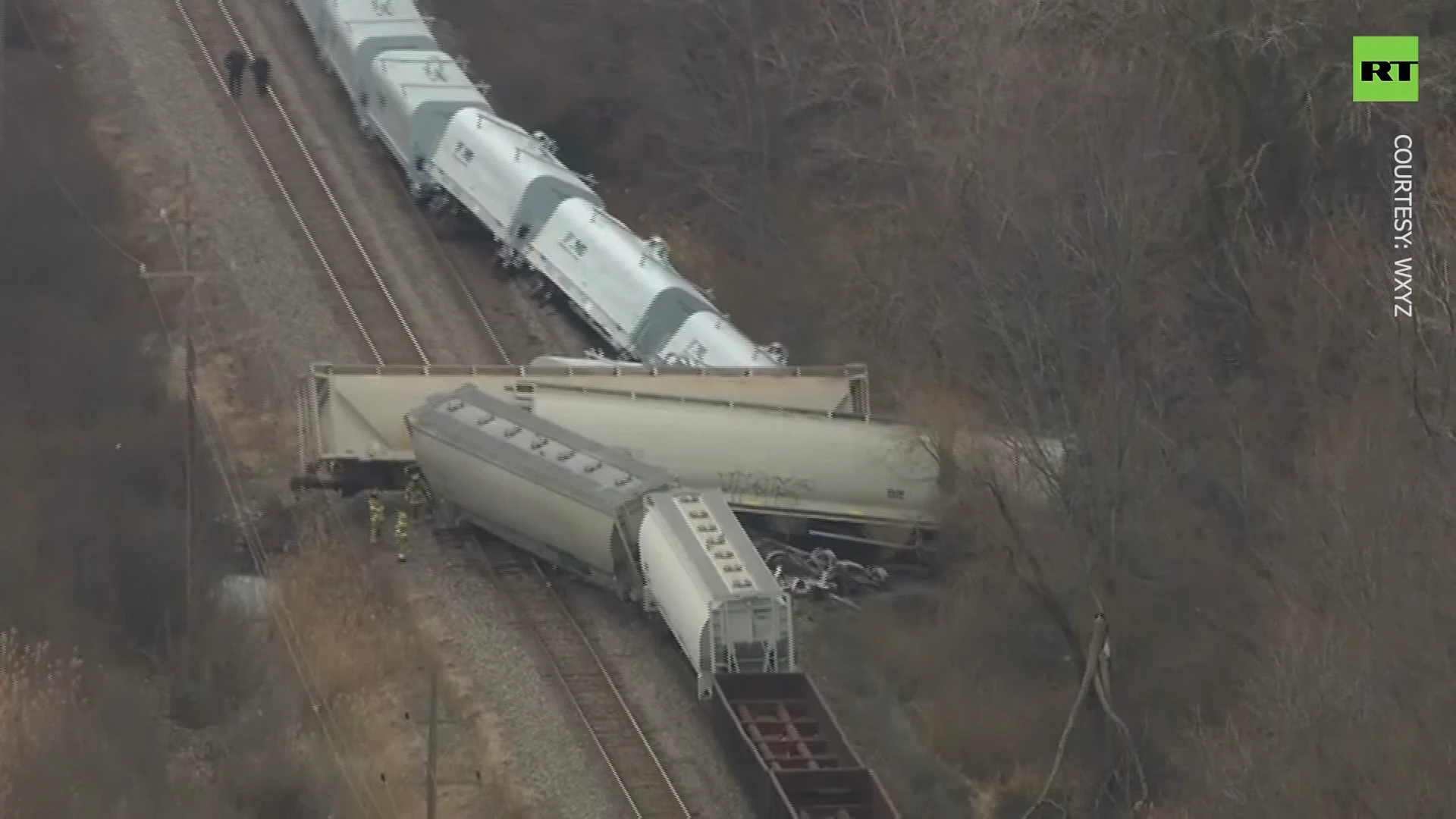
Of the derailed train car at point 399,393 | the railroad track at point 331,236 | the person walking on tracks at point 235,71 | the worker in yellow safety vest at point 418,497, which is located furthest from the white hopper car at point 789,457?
the person walking on tracks at point 235,71

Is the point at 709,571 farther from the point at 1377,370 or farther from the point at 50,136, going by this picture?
the point at 50,136

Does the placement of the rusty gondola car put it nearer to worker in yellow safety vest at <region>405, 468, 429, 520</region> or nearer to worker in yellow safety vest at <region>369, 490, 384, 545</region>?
worker in yellow safety vest at <region>369, 490, 384, 545</region>

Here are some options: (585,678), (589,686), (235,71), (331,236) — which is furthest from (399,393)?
(235,71)

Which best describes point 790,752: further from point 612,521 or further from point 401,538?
point 401,538

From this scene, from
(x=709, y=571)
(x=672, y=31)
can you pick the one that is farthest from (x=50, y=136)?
(x=709, y=571)

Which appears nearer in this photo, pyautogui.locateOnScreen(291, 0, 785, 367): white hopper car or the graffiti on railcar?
the graffiti on railcar

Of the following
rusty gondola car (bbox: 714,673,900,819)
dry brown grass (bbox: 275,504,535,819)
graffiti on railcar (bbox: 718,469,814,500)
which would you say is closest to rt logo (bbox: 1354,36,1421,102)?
graffiti on railcar (bbox: 718,469,814,500)
